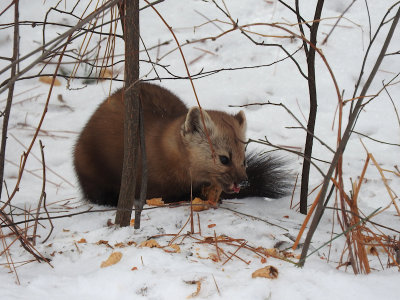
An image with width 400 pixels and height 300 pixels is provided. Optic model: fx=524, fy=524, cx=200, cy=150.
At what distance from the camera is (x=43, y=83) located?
195 inches

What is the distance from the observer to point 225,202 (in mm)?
3209

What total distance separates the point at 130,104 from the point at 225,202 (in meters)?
1.16

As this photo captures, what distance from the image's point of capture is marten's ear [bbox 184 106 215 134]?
9.96 feet

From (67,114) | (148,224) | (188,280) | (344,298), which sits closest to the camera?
(344,298)

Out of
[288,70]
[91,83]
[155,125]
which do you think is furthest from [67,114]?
[288,70]

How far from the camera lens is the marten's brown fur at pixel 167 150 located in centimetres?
305

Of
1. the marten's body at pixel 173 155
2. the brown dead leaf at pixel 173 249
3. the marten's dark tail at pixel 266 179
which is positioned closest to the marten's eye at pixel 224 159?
the marten's body at pixel 173 155

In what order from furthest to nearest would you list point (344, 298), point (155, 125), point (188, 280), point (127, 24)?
point (155, 125) < point (127, 24) < point (188, 280) < point (344, 298)

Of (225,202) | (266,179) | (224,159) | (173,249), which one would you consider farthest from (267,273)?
(266,179)

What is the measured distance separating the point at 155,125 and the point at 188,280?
1.70m

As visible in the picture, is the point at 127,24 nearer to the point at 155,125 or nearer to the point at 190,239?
the point at 190,239

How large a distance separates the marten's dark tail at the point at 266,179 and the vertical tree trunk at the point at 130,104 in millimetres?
1010

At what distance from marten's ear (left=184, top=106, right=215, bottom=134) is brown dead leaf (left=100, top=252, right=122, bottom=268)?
3.96 ft

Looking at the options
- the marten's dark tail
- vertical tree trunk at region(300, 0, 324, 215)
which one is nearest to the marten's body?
the marten's dark tail
